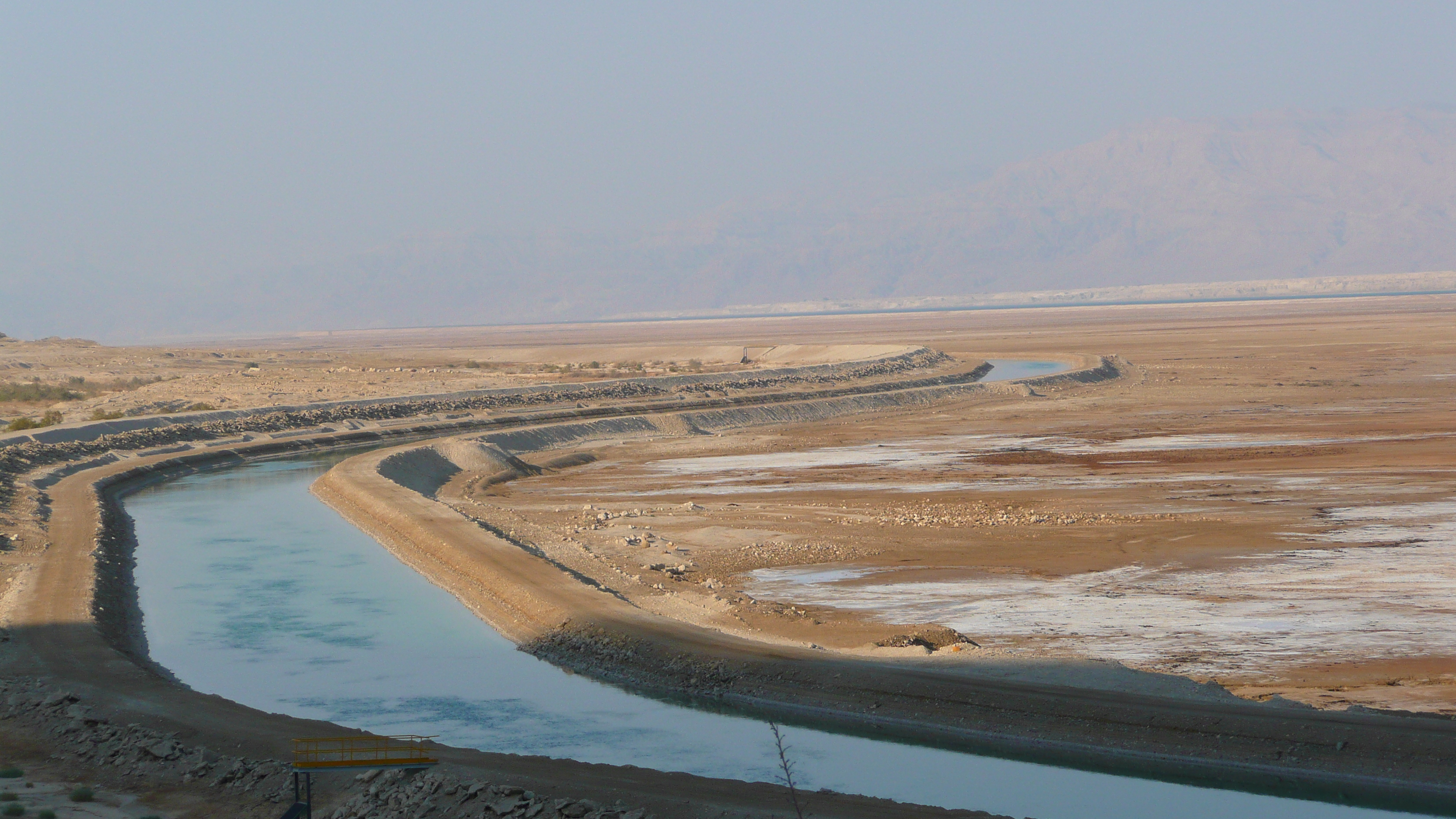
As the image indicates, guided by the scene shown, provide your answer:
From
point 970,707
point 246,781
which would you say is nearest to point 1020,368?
point 970,707

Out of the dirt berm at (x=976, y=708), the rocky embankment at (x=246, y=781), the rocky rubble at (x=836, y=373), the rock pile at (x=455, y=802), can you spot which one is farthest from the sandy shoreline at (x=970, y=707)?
the rocky rubble at (x=836, y=373)

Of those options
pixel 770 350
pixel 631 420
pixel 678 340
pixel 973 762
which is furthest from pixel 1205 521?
pixel 678 340

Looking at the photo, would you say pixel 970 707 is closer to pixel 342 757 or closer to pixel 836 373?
pixel 342 757

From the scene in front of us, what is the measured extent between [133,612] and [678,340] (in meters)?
114

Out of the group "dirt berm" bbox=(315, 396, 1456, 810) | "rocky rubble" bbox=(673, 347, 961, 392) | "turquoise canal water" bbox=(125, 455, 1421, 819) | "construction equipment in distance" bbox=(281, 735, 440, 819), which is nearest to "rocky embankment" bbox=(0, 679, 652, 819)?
"construction equipment in distance" bbox=(281, 735, 440, 819)

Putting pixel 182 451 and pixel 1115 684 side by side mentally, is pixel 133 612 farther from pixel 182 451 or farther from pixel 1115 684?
pixel 182 451

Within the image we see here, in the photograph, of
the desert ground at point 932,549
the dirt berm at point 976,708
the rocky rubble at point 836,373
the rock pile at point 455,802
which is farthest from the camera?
the rocky rubble at point 836,373

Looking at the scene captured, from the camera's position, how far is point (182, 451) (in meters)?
42.2

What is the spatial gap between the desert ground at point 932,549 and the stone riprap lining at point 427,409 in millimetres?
293

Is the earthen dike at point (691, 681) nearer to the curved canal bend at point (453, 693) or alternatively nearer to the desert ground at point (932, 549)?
the desert ground at point (932, 549)

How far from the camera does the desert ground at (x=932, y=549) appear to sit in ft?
45.9

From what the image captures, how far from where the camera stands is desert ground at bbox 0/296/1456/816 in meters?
14.0

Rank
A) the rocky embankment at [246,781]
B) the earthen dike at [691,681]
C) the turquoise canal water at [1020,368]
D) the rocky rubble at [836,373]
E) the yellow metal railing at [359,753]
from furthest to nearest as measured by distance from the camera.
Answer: the turquoise canal water at [1020,368] → the rocky rubble at [836,373] → the earthen dike at [691,681] → the yellow metal railing at [359,753] → the rocky embankment at [246,781]

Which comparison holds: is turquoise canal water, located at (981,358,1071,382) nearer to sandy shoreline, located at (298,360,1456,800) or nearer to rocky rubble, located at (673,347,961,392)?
rocky rubble, located at (673,347,961,392)
